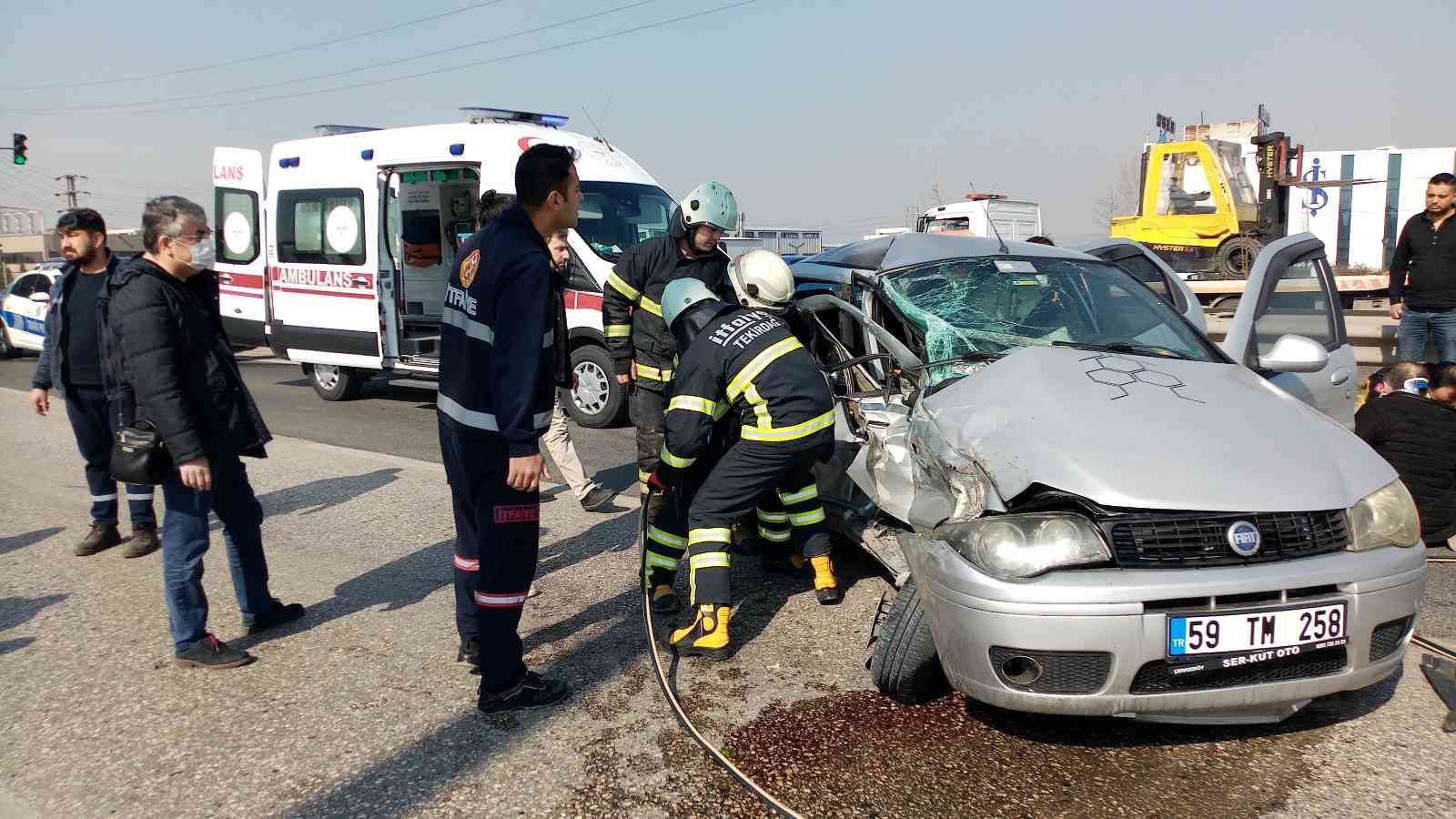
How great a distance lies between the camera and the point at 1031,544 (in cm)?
271

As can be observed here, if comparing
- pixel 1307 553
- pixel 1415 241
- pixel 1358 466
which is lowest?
pixel 1307 553

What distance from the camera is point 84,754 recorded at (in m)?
3.11

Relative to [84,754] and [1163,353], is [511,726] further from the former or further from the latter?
[1163,353]

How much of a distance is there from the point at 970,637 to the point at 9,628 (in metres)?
4.10

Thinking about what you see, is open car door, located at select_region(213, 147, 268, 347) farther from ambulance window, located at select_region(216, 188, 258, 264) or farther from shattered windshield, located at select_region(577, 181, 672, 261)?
shattered windshield, located at select_region(577, 181, 672, 261)

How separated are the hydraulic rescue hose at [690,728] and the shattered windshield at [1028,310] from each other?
1.39 m

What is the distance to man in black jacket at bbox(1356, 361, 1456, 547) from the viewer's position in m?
4.66

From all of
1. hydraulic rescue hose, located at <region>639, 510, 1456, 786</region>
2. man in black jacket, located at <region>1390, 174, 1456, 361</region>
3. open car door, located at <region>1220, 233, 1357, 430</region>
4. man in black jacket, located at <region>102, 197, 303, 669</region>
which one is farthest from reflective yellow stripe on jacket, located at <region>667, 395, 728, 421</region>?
man in black jacket, located at <region>1390, 174, 1456, 361</region>

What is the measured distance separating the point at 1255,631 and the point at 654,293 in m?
3.58

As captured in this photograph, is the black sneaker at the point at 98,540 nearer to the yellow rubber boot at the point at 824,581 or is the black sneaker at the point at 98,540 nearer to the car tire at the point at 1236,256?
the yellow rubber boot at the point at 824,581

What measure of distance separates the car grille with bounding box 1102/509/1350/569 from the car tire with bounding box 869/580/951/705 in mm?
676

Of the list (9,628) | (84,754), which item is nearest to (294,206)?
(9,628)

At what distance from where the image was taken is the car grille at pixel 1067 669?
259 centimetres

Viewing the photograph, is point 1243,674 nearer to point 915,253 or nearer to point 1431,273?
point 915,253
